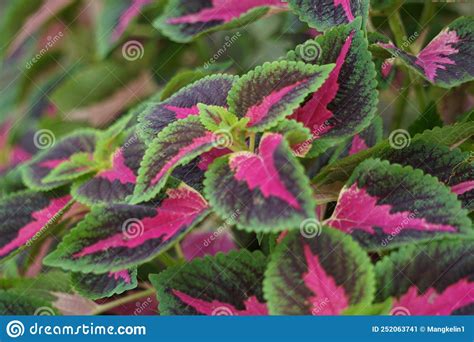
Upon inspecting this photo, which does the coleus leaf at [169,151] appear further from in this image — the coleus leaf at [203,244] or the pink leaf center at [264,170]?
the coleus leaf at [203,244]

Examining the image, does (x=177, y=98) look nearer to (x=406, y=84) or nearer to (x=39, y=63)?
(x=406, y=84)

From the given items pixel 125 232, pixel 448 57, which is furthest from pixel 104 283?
pixel 448 57

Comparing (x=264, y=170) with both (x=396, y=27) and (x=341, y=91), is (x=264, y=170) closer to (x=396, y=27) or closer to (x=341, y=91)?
(x=341, y=91)
